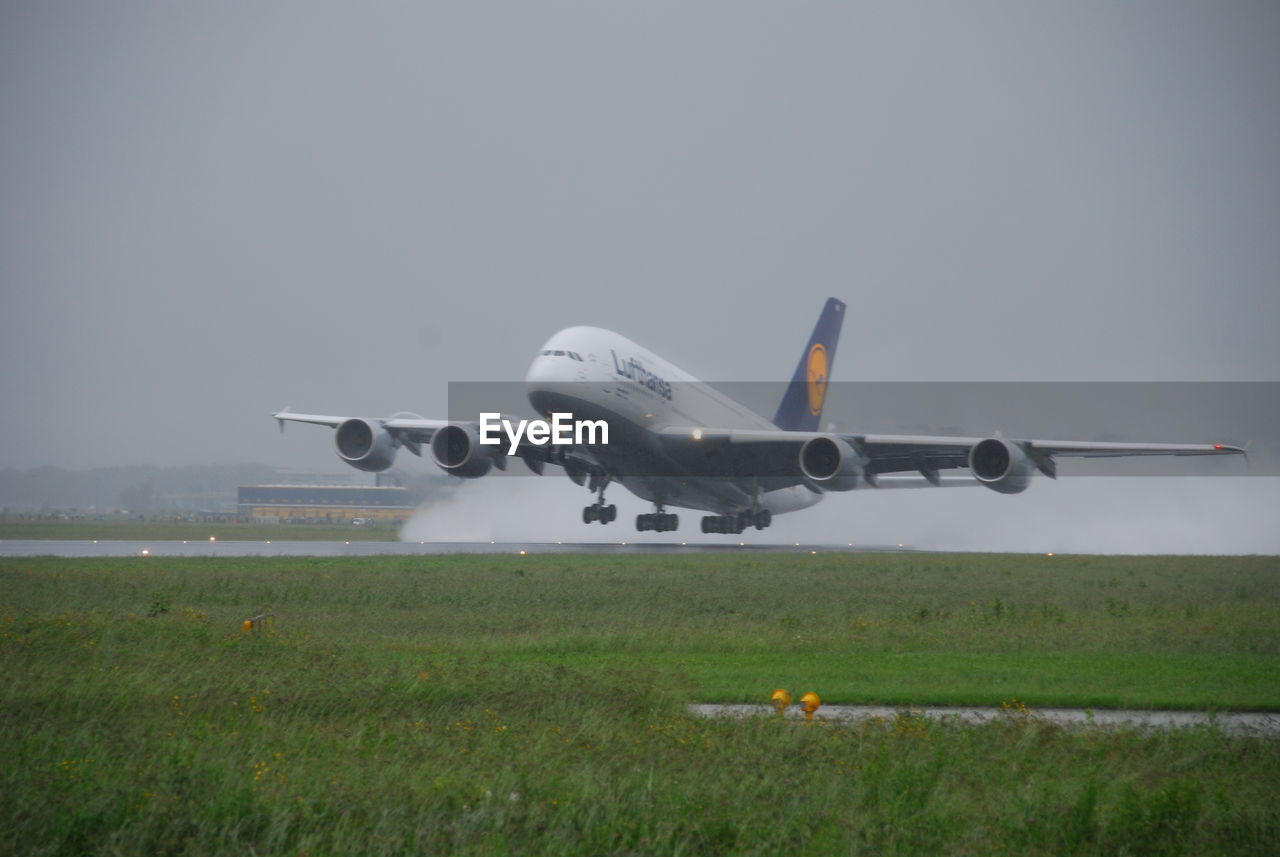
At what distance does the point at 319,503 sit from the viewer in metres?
131

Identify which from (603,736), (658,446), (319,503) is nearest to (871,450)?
(658,446)

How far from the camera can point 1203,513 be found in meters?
50.9

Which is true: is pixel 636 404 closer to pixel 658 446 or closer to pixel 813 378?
pixel 658 446

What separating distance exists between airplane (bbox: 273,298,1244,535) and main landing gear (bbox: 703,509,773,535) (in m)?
2.14

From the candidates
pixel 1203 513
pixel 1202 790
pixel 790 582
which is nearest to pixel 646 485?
pixel 790 582

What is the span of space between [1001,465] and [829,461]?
508cm

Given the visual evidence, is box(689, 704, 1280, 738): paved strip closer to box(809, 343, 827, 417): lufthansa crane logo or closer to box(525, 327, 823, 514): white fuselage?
box(525, 327, 823, 514): white fuselage

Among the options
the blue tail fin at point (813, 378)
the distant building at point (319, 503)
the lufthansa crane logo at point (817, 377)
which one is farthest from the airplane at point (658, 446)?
the distant building at point (319, 503)

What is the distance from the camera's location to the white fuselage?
35406 mm

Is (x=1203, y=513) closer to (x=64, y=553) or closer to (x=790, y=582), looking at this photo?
(x=790, y=582)

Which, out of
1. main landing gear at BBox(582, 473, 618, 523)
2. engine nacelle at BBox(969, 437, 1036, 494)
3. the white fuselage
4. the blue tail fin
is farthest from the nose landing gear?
engine nacelle at BBox(969, 437, 1036, 494)

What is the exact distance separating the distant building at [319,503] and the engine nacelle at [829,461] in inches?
3636

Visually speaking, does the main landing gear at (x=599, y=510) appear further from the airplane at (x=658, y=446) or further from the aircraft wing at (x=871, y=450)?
the aircraft wing at (x=871, y=450)

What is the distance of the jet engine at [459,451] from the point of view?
38438mm
